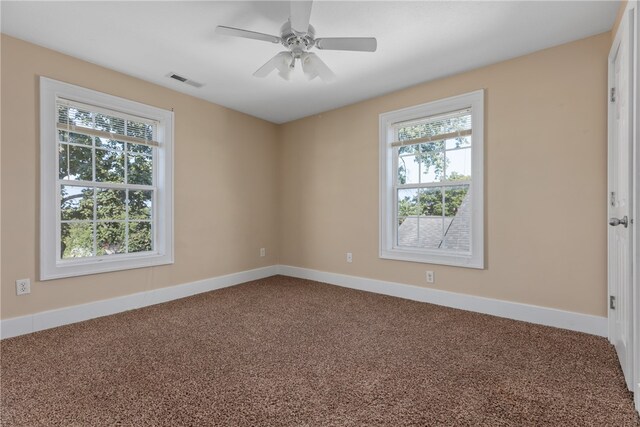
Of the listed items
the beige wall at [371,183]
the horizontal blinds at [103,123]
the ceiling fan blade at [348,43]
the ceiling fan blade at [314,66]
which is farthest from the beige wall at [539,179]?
the horizontal blinds at [103,123]

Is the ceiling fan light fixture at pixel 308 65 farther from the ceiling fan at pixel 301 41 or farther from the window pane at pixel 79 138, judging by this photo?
the window pane at pixel 79 138

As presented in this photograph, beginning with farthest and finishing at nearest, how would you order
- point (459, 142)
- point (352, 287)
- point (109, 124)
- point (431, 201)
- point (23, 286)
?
point (352, 287) < point (431, 201) < point (459, 142) < point (109, 124) < point (23, 286)

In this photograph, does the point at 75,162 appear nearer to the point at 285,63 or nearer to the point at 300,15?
the point at 285,63

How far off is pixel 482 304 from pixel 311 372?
195cm

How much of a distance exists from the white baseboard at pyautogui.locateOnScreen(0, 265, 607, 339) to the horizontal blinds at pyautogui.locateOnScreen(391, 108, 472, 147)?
1.63 metres

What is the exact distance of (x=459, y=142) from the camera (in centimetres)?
321

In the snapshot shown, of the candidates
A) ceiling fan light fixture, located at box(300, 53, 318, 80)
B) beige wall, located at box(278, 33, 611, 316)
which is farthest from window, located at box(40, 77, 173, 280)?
beige wall, located at box(278, 33, 611, 316)

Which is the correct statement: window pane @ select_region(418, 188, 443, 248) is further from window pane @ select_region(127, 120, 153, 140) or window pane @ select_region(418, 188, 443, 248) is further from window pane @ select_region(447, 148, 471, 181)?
window pane @ select_region(127, 120, 153, 140)

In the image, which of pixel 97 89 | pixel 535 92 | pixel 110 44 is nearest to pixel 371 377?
pixel 535 92

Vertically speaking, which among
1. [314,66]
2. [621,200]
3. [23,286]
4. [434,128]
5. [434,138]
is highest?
[314,66]

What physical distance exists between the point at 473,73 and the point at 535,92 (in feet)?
1.97

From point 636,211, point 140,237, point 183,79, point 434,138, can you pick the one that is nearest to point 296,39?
point 183,79

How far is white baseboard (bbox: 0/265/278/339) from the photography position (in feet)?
8.08

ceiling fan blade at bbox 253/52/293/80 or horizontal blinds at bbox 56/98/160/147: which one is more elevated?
ceiling fan blade at bbox 253/52/293/80
